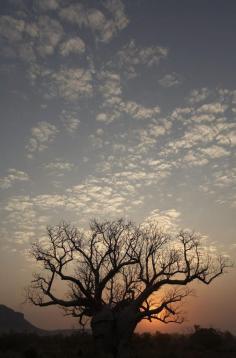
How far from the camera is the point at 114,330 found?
23141 mm

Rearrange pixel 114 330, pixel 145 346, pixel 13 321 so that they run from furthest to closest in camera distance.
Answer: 1. pixel 13 321
2. pixel 145 346
3. pixel 114 330

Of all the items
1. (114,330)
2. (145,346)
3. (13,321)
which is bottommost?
(114,330)

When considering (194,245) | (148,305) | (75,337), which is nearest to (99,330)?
(148,305)

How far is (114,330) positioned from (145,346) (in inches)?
403

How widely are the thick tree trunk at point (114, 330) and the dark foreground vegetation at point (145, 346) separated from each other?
33.3 inches

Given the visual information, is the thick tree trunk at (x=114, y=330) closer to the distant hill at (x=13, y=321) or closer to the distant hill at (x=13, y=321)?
the distant hill at (x=13, y=321)

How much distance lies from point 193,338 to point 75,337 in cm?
1032

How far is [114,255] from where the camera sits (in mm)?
25719

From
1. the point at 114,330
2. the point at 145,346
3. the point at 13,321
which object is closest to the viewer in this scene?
the point at 114,330

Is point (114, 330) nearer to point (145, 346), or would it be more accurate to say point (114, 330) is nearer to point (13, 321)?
point (145, 346)

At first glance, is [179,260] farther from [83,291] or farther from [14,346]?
[14,346]

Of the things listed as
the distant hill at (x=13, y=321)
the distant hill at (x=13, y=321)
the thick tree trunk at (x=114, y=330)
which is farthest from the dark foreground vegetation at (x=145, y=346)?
the distant hill at (x=13, y=321)

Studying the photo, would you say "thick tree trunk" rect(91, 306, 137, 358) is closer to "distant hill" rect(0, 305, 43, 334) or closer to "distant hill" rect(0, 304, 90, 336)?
"distant hill" rect(0, 304, 90, 336)

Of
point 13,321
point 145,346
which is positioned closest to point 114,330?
A: point 145,346
